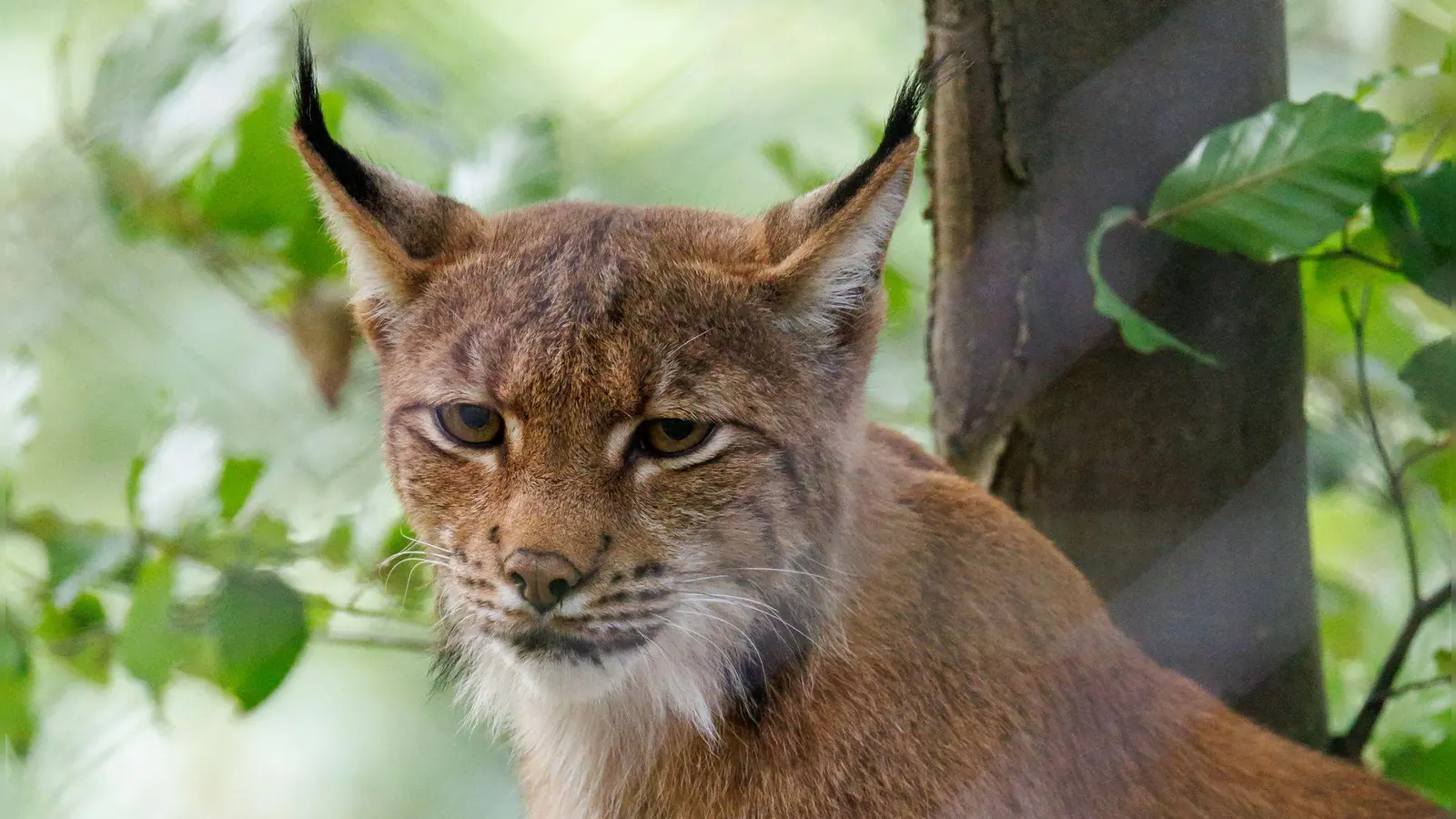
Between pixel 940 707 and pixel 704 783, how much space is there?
34cm

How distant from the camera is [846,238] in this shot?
67.0 inches

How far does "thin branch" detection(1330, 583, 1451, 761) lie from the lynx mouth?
145cm

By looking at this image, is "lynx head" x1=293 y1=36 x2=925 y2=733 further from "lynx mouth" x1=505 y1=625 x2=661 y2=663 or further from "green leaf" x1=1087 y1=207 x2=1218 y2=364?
"green leaf" x1=1087 y1=207 x2=1218 y2=364

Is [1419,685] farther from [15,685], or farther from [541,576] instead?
[15,685]

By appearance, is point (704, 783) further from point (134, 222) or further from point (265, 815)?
point (265, 815)

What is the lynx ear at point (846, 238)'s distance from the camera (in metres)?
1.67

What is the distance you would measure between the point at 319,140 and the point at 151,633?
0.85 m

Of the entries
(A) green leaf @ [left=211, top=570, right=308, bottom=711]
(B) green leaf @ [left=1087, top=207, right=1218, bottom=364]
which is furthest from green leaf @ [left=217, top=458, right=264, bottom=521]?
(B) green leaf @ [left=1087, top=207, right=1218, bottom=364]

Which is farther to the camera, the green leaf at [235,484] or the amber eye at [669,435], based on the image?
the green leaf at [235,484]

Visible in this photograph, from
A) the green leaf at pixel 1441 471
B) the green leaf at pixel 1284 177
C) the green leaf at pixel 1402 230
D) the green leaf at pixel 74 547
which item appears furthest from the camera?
the green leaf at pixel 1441 471

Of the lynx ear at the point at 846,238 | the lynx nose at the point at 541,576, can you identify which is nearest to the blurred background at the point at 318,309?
the lynx ear at the point at 846,238

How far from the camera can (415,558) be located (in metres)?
2.05

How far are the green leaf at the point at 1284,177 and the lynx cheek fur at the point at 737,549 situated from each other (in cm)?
53

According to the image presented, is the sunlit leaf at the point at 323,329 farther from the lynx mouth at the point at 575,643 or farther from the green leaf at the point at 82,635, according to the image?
the lynx mouth at the point at 575,643
